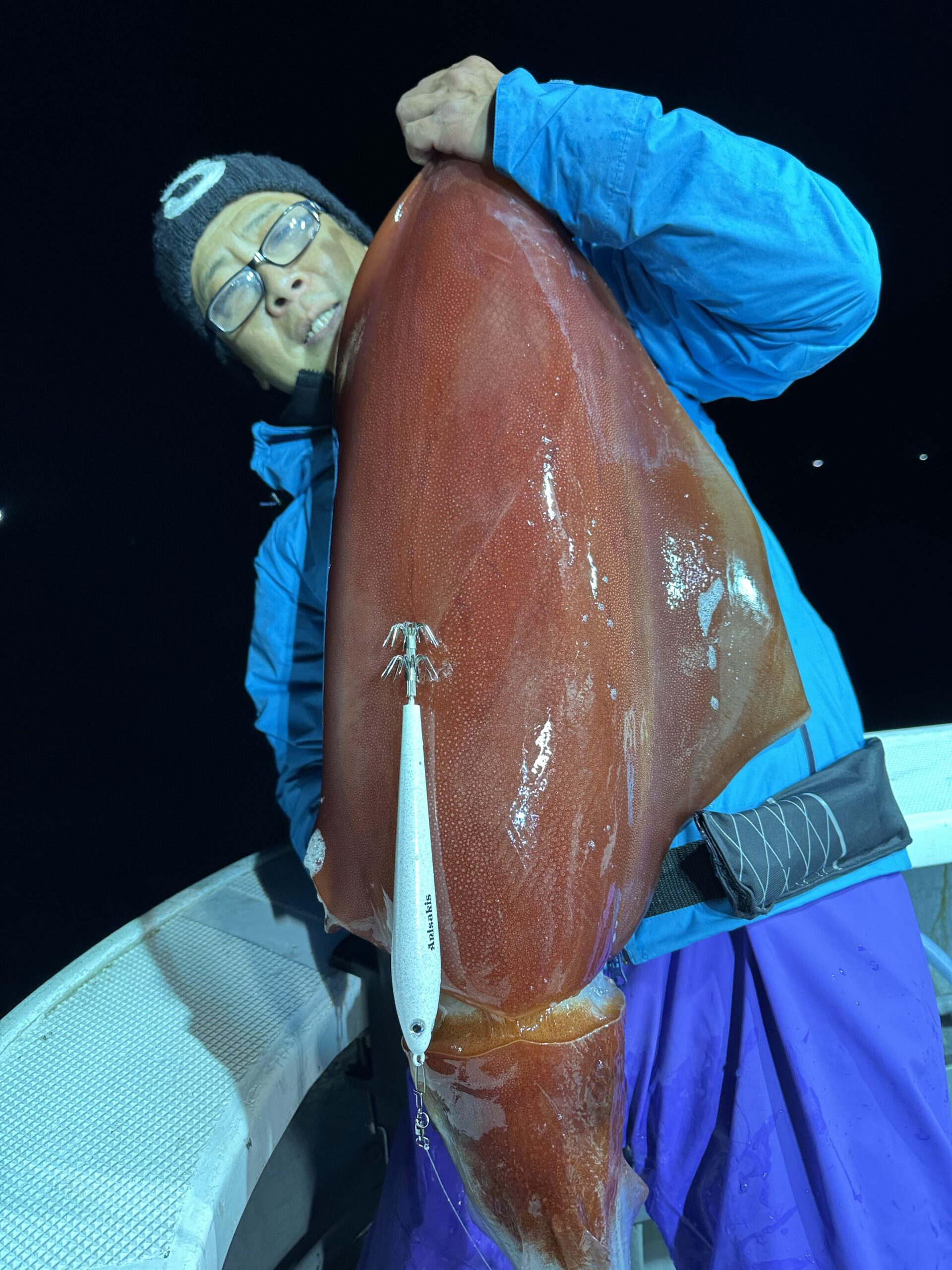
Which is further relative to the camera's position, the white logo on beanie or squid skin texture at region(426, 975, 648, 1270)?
the white logo on beanie

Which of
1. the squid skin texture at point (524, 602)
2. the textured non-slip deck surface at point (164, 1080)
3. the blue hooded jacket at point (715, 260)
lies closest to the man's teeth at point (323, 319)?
the squid skin texture at point (524, 602)

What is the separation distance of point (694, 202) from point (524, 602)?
434mm

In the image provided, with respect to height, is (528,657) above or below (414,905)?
above

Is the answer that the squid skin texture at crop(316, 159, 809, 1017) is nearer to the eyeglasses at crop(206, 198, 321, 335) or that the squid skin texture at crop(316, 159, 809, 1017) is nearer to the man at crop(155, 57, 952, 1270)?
the man at crop(155, 57, 952, 1270)

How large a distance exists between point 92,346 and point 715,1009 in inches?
116

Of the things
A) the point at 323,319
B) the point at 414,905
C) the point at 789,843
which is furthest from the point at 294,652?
the point at 789,843

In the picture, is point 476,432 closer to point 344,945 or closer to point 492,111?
point 492,111

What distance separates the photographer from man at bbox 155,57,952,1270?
79cm

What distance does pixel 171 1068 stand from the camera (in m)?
1.20

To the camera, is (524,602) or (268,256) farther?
(268,256)

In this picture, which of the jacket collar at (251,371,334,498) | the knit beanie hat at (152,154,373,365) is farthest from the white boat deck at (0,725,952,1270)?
the knit beanie hat at (152,154,373,365)

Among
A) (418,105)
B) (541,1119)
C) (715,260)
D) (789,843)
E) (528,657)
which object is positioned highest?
(418,105)

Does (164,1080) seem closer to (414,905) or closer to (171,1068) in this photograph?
(171,1068)

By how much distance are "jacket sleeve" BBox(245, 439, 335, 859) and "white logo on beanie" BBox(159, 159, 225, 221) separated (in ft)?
1.65
